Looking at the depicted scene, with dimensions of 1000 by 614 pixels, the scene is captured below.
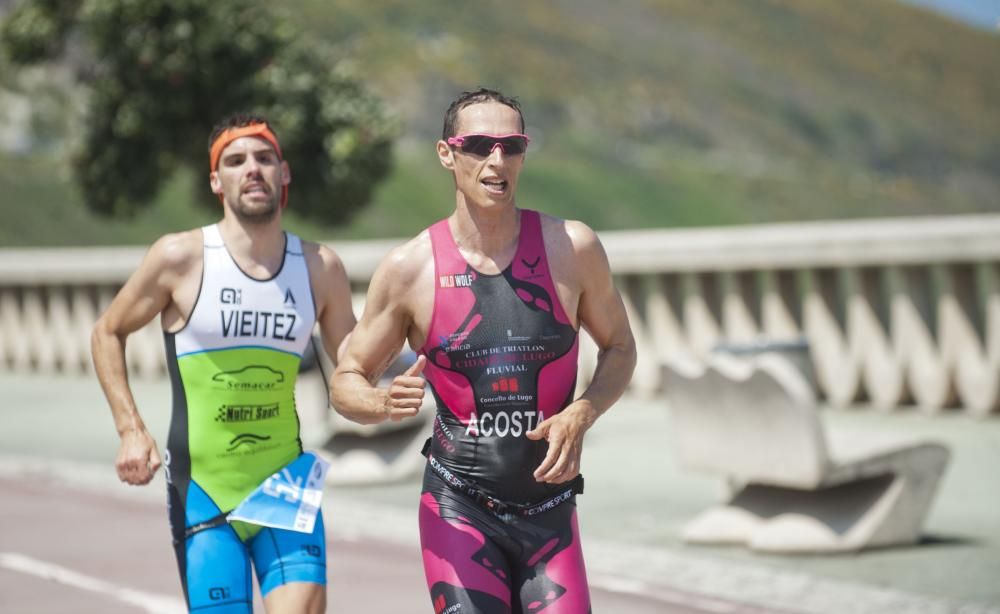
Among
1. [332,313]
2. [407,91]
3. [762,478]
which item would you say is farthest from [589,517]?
[407,91]

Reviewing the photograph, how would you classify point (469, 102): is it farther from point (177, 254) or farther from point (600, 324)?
point (177, 254)

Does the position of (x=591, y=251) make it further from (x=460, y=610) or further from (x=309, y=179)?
(x=309, y=179)

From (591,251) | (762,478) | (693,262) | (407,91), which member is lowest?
(762,478)

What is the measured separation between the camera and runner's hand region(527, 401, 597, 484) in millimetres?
4672

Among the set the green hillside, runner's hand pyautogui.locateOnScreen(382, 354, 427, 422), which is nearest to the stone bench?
runner's hand pyautogui.locateOnScreen(382, 354, 427, 422)

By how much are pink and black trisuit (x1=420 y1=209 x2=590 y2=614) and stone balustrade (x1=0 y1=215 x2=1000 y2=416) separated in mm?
8894

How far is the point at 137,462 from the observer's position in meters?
5.80

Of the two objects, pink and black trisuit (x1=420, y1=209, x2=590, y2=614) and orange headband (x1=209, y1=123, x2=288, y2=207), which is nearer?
pink and black trisuit (x1=420, y1=209, x2=590, y2=614)

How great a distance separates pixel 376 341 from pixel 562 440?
690 millimetres

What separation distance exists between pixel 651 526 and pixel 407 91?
12630 centimetres

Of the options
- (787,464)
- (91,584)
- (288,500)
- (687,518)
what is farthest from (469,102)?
(687,518)

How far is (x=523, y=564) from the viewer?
16.0ft

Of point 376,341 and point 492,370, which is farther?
point 376,341

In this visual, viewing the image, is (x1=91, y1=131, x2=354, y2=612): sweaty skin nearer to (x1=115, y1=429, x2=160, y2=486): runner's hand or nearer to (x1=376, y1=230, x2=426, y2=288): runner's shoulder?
(x1=115, y1=429, x2=160, y2=486): runner's hand
